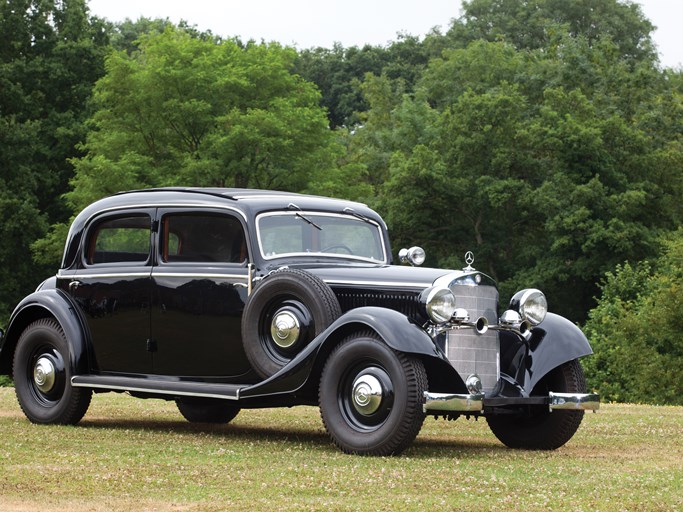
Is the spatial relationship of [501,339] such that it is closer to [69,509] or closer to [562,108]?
Result: [69,509]

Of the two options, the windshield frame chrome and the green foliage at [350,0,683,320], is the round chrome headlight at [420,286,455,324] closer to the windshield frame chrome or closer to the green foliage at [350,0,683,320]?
the windshield frame chrome

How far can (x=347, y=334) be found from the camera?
406 inches

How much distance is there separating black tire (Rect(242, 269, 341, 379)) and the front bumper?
1350mm

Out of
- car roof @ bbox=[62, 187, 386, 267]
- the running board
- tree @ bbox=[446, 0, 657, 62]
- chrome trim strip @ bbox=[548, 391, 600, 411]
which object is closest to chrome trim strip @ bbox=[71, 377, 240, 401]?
the running board

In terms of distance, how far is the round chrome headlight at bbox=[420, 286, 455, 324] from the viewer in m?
A: 10.1

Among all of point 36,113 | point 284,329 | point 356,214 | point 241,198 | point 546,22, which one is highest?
point 546,22

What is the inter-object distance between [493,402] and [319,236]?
9.08 ft

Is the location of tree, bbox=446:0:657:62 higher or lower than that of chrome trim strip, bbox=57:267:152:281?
higher

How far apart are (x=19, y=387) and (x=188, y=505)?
20.6 ft

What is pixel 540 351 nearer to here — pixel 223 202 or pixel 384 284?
pixel 384 284

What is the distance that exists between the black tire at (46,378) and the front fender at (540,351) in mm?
4461

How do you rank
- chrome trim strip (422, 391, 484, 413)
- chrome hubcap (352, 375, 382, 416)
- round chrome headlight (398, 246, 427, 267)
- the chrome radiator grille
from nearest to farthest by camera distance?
chrome trim strip (422, 391, 484, 413) < chrome hubcap (352, 375, 382, 416) < the chrome radiator grille < round chrome headlight (398, 246, 427, 267)

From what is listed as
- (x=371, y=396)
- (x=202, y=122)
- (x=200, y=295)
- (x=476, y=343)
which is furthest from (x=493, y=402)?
(x=202, y=122)

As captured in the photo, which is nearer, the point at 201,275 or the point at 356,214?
the point at 201,275
